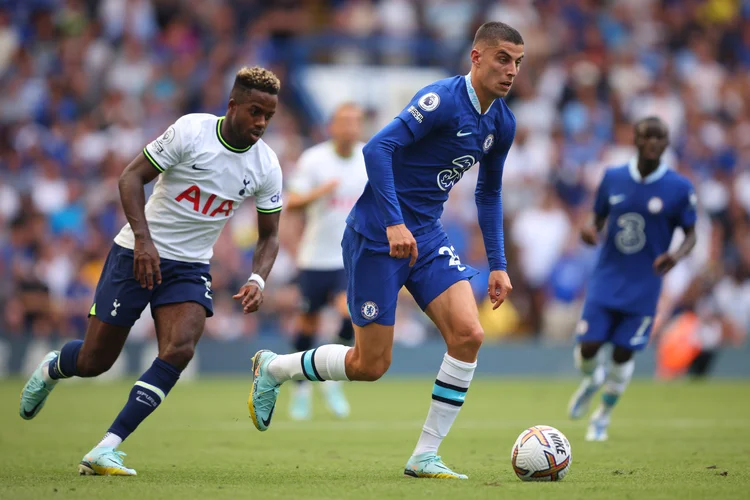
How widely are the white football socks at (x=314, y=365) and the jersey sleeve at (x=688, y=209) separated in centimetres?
462

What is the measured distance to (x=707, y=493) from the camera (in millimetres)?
6266

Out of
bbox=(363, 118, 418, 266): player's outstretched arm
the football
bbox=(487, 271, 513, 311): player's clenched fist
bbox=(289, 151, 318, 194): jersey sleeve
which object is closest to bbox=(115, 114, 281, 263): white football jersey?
bbox=(363, 118, 418, 266): player's outstretched arm

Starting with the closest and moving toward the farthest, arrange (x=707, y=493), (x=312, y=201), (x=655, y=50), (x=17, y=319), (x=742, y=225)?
1. (x=707, y=493)
2. (x=312, y=201)
3. (x=17, y=319)
4. (x=742, y=225)
5. (x=655, y=50)

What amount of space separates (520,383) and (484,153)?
11.6m

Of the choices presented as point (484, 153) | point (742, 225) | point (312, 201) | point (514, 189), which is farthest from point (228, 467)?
point (742, 225)

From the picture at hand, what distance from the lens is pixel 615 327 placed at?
10.7 m

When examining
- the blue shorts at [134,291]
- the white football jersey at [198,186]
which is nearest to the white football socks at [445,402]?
the blue shorts at [134,291]

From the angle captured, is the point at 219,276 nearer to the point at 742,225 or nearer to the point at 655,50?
the point at 742,225

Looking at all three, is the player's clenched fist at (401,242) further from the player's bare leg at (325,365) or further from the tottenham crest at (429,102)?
the tottenham crest at (429,102)

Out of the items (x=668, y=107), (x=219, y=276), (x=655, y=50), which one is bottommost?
(x=219, y=276)

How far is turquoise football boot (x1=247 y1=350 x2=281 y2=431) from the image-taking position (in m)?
7.40

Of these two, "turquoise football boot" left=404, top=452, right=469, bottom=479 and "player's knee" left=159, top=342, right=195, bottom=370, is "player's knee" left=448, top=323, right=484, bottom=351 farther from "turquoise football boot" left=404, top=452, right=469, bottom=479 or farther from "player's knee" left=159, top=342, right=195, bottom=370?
"player's knee" left=159, top=342, right=195, bottom=370

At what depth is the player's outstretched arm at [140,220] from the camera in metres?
7.12

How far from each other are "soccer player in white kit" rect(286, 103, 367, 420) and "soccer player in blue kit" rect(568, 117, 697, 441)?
3.21 m
